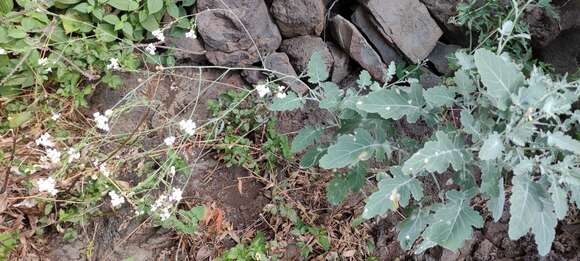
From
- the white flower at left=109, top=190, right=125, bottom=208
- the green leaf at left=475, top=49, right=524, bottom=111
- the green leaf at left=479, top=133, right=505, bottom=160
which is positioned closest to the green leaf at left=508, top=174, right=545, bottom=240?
the green leaf at left=479, top=133, right=505, bottom=160

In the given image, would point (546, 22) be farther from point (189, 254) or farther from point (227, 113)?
point (189, 254)

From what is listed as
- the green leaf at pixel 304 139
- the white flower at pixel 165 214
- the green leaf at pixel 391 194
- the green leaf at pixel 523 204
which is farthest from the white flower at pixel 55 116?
the green leaf at pixel 523 204

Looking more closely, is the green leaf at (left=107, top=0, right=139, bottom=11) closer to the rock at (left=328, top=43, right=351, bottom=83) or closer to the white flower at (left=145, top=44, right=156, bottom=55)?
the white flower at (left=145, top=44, right=156, bottom=55)

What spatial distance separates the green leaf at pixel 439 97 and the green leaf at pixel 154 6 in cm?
151

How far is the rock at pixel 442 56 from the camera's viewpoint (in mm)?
2977

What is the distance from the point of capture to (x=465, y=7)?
2.67m

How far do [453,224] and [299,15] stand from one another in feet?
4.98

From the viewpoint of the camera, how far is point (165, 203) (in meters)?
2.48

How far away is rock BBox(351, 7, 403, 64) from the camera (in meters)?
2.97

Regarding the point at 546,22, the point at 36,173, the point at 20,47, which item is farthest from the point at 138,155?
the point at 546,22

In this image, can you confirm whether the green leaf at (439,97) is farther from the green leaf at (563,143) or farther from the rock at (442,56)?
the rock at (442,56)

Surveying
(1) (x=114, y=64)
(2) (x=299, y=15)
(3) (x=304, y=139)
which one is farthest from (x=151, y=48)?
(3) (x=304, y=139)

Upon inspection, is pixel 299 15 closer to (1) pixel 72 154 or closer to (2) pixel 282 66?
(2) pixel 282 66

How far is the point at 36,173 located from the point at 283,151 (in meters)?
1.26
